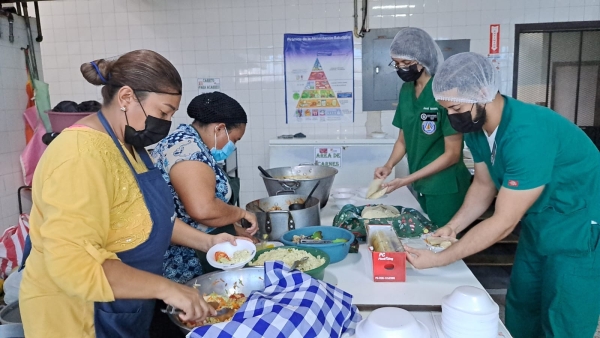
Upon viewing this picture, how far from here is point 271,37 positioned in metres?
4.54

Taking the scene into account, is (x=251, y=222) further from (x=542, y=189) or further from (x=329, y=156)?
(x=329, y=156)

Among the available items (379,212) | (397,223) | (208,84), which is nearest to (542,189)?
(397,223)

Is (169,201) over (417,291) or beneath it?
over

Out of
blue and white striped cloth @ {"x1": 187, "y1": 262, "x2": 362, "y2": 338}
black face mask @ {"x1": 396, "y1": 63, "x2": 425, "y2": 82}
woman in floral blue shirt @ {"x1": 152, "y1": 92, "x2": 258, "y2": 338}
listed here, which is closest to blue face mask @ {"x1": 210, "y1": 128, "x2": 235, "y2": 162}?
woman in floral blue shirt @ {"x1": 152, "y1": 92, "x2": 258, "y2": 338}

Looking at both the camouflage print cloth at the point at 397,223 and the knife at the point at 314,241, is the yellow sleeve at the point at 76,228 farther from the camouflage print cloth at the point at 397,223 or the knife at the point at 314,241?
the camouflage print cloth at the point at 397,223

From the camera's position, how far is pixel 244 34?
455 centimetres

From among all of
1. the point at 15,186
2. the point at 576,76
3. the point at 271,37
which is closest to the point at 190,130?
the point at 15,186

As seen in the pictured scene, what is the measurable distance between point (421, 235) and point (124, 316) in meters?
1.25

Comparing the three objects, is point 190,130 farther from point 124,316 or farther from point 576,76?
point 576,76

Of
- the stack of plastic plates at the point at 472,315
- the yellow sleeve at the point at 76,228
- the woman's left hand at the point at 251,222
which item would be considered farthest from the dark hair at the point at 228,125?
the stack of plastic plates at the point at 472,315

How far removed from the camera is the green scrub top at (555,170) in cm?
160

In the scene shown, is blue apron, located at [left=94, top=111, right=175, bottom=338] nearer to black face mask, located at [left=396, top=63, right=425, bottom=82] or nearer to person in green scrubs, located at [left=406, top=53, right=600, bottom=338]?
person in green scrubs, located at [left=406, top=53, right=600, bottom=338]

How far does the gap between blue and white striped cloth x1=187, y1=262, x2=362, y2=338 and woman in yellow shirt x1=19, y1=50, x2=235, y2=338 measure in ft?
0.51

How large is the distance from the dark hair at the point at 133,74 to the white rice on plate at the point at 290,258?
72cm
